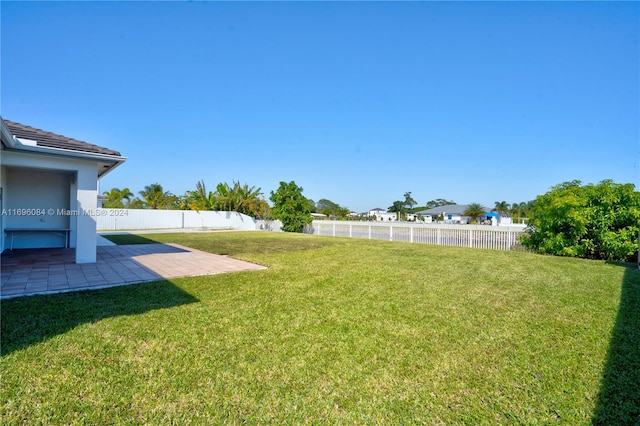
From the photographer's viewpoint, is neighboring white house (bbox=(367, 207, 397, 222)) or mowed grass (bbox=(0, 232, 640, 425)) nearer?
mowed grass (bbox=(0, 232, 640, 425))

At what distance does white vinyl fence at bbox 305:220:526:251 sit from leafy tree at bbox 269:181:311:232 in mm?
5384

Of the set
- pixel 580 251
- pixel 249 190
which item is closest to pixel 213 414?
pixel 580 251

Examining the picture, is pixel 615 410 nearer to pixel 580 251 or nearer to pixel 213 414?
pixel 213 414

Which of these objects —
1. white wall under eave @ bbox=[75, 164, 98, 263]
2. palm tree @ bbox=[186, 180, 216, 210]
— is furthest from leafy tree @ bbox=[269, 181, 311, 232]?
white wall under eave @ bbox=[75, 164, 98, 263]

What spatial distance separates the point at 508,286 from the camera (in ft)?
18.3

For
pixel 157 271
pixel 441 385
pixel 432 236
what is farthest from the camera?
pixel 432 236

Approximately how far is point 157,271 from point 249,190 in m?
25.1

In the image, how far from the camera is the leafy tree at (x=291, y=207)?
79.5 ft

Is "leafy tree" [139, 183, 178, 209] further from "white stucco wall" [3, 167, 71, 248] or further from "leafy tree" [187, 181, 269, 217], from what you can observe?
"white stucco wall" [3, 167, 71, 248]

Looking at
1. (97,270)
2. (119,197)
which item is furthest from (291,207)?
(119,197)

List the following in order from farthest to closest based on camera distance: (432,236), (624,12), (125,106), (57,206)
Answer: (125,106)
(432,236)
(57,206)
(624,12)

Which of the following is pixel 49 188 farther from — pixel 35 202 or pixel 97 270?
pixel 97 270

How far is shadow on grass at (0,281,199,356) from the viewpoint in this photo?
306cm

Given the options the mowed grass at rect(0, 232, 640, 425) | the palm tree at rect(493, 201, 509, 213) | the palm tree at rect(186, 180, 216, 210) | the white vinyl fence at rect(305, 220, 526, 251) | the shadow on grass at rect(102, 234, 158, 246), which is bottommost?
the mowed grass at rect(0, 232, 640, 425)
